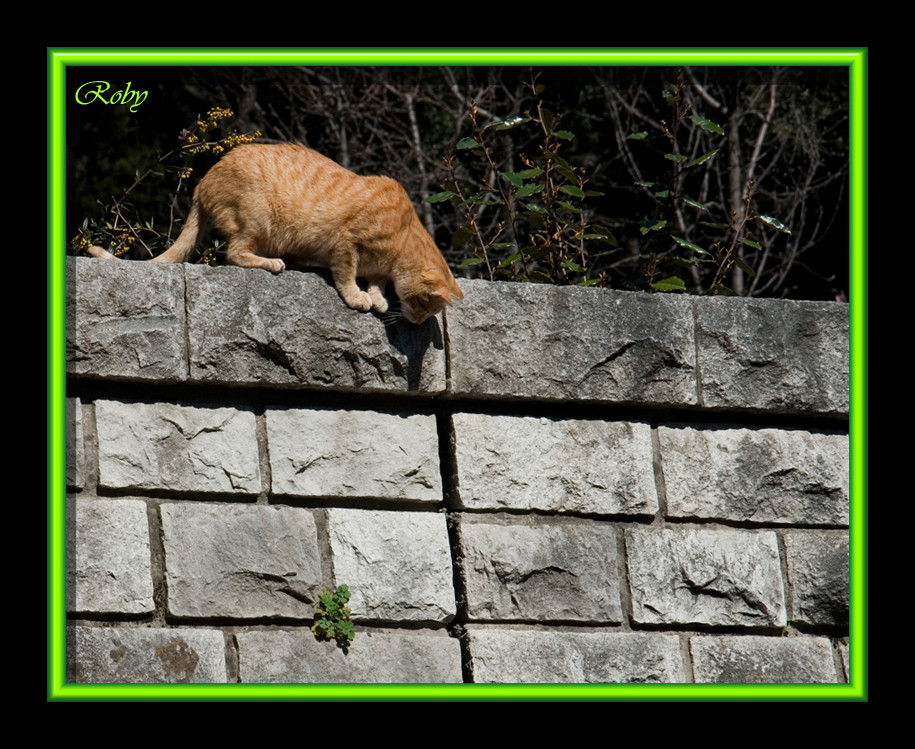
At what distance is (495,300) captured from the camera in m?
4.11

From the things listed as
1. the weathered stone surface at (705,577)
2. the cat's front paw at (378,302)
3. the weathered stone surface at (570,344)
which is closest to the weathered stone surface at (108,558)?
the cat's front paw at (378,302)

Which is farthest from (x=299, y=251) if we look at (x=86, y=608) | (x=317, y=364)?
(x=86, y=608)

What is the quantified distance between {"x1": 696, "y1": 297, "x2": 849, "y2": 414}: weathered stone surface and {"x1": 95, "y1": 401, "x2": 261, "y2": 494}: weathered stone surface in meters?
1.75

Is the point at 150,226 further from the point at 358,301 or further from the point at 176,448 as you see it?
the point at 176,448

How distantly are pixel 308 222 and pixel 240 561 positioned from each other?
1271 mm

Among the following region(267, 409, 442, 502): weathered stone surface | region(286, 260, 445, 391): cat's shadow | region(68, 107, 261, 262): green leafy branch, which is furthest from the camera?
region(68, 107, 261, 262): green leafy branch

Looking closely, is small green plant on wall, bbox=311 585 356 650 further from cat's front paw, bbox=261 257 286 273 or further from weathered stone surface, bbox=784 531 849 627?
weathered stone surface, bbox=784 531 849 627

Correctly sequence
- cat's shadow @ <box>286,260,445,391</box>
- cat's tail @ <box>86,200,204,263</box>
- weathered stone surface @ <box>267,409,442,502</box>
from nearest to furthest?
weathered stone surface @ <box>267,409,442,502</box>, cat's shadow @ <box>286,260,445,391</box>, cat's tail @ <box>86,200,204,263</box>

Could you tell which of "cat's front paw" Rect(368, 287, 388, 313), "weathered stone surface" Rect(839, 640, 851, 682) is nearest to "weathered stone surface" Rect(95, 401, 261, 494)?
"cat's front paw" Rect(368, 287, 388, 313)

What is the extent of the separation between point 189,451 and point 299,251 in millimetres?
899

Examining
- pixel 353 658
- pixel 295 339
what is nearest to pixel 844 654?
pixel 353 658

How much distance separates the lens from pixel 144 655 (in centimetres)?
352

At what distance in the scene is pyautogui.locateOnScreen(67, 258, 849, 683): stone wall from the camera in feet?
11.9
